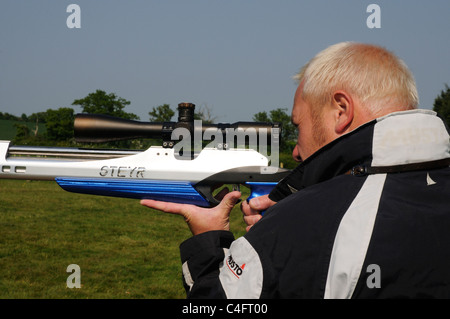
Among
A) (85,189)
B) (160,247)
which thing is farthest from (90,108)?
(85,189)

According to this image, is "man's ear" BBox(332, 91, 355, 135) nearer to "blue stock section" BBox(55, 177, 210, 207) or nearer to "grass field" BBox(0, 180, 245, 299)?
"blue stock section" BBox(55, 177, 210, 207)

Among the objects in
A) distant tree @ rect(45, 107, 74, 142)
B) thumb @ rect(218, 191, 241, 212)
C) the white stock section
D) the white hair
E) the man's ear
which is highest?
distant tree @ rect(45, 107, 74, 142)

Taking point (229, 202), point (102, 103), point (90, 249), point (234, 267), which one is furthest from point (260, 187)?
point (102, 103)

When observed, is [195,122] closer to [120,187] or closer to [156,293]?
[120,187]

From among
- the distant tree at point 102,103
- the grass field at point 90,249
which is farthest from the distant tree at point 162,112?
the grass field at point 90,249

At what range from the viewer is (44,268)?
805 cm

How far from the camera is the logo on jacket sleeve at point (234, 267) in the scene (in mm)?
1661

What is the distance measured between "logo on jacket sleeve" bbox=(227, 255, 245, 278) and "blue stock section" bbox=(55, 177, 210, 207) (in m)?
2.05

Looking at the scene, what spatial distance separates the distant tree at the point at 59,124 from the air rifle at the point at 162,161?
56.9 meters

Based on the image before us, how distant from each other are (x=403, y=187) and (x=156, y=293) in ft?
19.6

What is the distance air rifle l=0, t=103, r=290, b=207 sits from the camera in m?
3.88

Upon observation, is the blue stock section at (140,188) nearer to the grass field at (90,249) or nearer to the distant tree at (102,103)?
A: the grass field at (90,249)

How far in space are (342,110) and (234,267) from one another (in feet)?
2.81

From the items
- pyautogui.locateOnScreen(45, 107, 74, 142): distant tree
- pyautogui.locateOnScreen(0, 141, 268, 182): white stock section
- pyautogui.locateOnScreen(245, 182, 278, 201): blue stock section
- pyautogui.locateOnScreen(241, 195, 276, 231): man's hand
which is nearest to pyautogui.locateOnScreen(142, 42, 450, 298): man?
pyautogui.locateOnScreen(241, 195, 276, 231): man's hand
